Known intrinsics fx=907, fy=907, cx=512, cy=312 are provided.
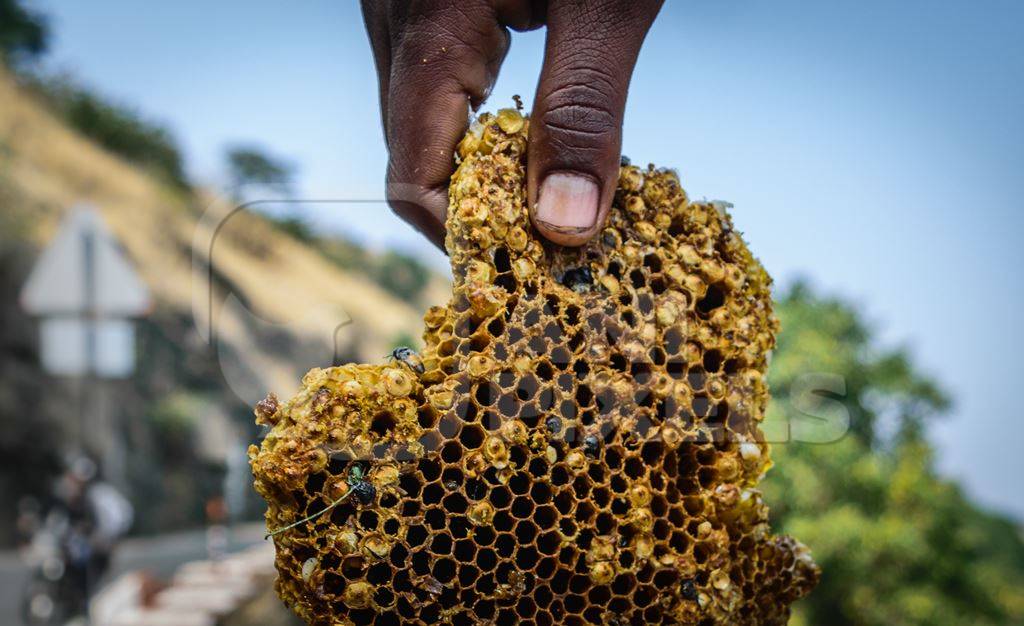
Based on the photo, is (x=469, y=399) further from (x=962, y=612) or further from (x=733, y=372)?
(x=962, y=612)

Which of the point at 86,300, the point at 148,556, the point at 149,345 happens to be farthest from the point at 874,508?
the point at 149,345

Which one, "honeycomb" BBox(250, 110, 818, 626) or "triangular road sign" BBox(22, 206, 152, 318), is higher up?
"triangular road sign" BBox(22, 206, 152, 318)

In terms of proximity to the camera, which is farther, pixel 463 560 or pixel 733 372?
pixel 733 372

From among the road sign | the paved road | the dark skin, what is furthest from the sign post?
the paved road

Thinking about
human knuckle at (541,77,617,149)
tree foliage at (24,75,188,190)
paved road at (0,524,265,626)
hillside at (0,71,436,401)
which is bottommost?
paved road at (0,524,265,626)

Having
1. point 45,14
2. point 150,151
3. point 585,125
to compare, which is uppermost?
point 45,14

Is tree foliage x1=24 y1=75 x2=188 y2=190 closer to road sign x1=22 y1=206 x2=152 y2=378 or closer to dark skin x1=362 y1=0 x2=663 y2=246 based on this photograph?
road sign x1=22 y1=206 x2=152 y2=378

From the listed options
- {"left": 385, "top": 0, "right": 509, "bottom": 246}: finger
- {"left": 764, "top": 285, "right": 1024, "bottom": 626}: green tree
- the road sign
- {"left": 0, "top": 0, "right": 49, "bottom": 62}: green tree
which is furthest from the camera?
{"left": 0, "top": 0, "right": 49, "bottom": 62}: green tree

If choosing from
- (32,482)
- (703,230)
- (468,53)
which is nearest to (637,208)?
(703,230)
